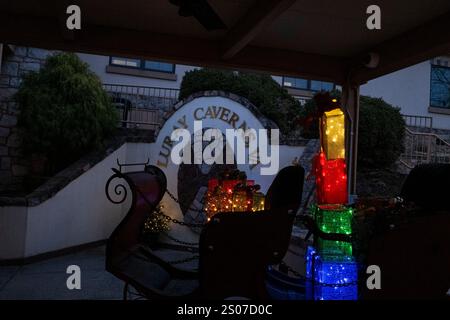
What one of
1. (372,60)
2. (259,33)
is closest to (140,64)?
(259,33)

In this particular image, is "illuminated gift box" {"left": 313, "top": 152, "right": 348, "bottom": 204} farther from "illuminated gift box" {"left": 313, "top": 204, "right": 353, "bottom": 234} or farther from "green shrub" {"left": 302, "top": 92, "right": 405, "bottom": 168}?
"green shrub" {"left": 302, "top": 92, "right": 405, "bottom": 168}

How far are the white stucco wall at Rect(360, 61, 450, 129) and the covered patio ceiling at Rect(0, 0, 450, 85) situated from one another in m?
7.34

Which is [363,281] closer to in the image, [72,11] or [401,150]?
[72,11]

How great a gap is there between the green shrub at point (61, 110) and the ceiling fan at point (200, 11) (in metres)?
4.21

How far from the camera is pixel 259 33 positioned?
16.8 ft

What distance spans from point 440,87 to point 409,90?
1219 millimetres

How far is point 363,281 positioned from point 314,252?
389 millimetres

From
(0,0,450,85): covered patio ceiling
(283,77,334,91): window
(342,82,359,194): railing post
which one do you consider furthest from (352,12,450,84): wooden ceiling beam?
(283,77,334,91): window

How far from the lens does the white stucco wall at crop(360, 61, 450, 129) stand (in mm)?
12766

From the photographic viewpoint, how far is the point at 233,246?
2.67 meters

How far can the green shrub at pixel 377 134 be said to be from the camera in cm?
884

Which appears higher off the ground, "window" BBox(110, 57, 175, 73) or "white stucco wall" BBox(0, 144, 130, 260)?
"window" BBox(110, 57, 175, 73)

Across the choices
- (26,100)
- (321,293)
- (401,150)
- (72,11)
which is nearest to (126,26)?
(72,11)

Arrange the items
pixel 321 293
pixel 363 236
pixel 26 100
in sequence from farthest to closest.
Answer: pixel 26 100 < pixel 363 236 < pixel 321 293
